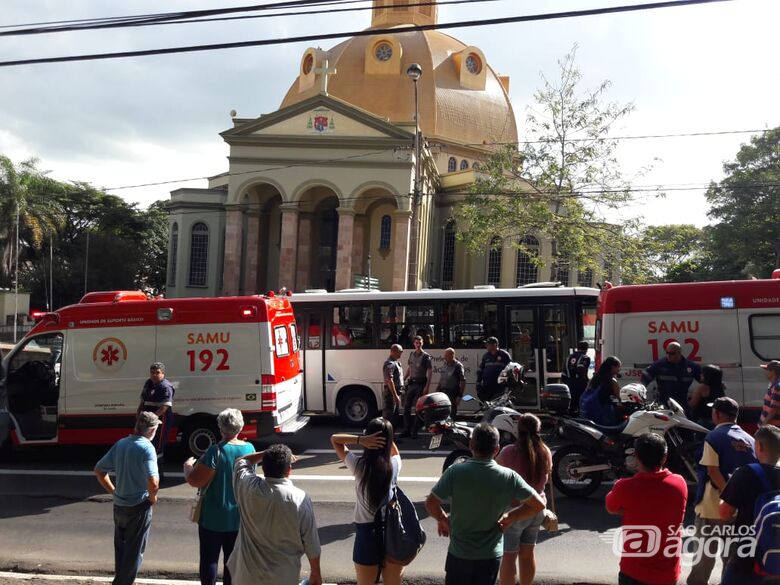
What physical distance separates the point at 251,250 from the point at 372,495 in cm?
3584

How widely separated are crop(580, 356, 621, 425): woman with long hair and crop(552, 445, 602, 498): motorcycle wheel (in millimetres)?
579

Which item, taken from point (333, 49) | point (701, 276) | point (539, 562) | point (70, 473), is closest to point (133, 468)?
point (539, 562)

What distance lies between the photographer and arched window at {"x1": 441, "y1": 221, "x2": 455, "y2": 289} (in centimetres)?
4494

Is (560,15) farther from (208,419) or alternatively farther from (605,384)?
(208,419)

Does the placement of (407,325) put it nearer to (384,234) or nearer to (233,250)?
(233,250)

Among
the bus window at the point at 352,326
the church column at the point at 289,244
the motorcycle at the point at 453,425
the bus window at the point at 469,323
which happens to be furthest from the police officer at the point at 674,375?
the church column at the point at 289,244

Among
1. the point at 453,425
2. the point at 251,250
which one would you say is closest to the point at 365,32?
the point at 453,425

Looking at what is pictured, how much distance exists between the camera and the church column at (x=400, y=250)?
116 ft

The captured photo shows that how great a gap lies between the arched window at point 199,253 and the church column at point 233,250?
6.00 meters

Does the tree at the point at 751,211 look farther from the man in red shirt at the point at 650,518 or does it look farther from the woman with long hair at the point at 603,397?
the man in red shirt at the point at 650,518

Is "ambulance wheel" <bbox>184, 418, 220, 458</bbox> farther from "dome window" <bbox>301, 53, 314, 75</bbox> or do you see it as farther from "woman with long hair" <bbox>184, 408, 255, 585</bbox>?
"dome window" <bbox>301, 53, 314, 75</bbox>

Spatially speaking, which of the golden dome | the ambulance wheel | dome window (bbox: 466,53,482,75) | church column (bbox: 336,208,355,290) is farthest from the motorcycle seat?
dome window (bbox: 466,53,482,75)

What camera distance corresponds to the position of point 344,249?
119 ft

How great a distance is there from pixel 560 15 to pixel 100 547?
7.32m
